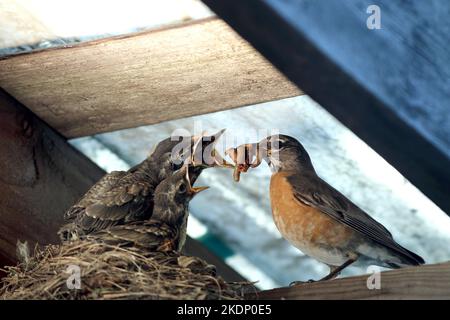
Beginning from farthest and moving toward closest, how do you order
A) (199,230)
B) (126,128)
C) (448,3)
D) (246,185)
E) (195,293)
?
(199,230) → (246,185) → (126,128) → (195,293) → (448,3)

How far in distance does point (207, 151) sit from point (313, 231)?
55cm

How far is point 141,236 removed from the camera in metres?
2.96

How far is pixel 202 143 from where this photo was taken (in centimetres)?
326

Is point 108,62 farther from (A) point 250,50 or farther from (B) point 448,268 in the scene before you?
(B) point 448,268

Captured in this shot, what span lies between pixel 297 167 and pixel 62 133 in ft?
2.81

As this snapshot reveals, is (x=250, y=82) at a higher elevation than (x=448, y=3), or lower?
higher

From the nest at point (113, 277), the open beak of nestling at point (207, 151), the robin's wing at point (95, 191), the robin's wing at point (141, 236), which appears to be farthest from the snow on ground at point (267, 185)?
the nest at point (113, 277)

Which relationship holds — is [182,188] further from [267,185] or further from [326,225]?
[326,225]

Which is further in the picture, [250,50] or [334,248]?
[334,248]

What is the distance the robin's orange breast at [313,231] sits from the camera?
2.94 meters

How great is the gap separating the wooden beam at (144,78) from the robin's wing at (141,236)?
0.38 m

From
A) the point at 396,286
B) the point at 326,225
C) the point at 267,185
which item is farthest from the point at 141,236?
the point at 396,286
